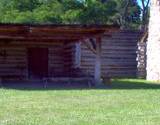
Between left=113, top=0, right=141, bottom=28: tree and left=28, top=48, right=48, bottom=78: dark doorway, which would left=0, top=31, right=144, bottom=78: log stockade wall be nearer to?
left=28, top=48, right=48, bottom=78: dark doorway

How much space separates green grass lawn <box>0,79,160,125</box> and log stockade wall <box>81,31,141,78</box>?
14297 millimetres

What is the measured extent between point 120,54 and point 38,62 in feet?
20.1

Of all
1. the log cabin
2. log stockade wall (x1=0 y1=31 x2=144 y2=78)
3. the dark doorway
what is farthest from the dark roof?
the dark doorway

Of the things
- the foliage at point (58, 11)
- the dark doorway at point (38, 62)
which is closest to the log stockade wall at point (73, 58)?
the dark doorway at point (38, 62)

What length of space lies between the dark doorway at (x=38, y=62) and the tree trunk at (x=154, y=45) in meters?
5.81

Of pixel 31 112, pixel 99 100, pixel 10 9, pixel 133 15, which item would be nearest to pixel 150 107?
pixel 99 100

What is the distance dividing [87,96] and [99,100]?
55.2 inches

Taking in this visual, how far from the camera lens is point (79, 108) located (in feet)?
46.0

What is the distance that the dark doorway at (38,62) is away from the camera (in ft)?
97.7

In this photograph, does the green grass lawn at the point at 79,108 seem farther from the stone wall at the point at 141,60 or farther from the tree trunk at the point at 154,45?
the stone wall at the point at 141,60

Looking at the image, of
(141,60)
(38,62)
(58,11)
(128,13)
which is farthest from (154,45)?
(128,13)

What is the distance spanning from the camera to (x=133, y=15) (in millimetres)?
58875

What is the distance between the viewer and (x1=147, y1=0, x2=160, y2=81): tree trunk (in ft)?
95.2

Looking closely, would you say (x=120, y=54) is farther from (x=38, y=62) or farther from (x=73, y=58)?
(x=38, y=62)
